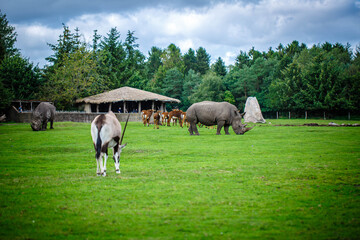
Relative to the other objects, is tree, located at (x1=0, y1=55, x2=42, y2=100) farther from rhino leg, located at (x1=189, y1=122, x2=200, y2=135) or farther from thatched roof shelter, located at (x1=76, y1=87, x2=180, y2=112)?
rhino leg, located at (x1=189, y1=122, x2=200, y2=135)

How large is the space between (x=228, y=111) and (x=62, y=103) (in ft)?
131

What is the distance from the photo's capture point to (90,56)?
60875 mm

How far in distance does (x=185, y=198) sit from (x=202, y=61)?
385ft

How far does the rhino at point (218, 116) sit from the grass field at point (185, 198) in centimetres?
1171

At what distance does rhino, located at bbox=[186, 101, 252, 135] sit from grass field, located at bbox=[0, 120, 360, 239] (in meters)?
11.7

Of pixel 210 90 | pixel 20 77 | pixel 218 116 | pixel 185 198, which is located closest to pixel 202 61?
pixel 210 90

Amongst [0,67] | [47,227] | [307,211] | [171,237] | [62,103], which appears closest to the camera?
[171,237]

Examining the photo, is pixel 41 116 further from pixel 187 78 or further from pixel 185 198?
pixel 187 78

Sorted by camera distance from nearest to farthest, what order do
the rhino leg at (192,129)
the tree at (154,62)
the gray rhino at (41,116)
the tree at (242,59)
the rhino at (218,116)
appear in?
the rhino at (218,116) < the rhino leg at (192,129) < the gray rhino at (41,116) < the tree at (242,59) < the tree at (154,62)

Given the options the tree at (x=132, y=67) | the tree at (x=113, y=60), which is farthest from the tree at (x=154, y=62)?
the tree at (x=113, y=60)

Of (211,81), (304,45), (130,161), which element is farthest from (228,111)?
(304,45)

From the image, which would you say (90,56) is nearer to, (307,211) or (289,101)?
(289,101)

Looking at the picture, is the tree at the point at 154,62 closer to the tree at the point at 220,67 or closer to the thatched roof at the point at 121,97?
the tree at the point at 220,67

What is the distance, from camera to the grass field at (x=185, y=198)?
A: 17.4 ft
